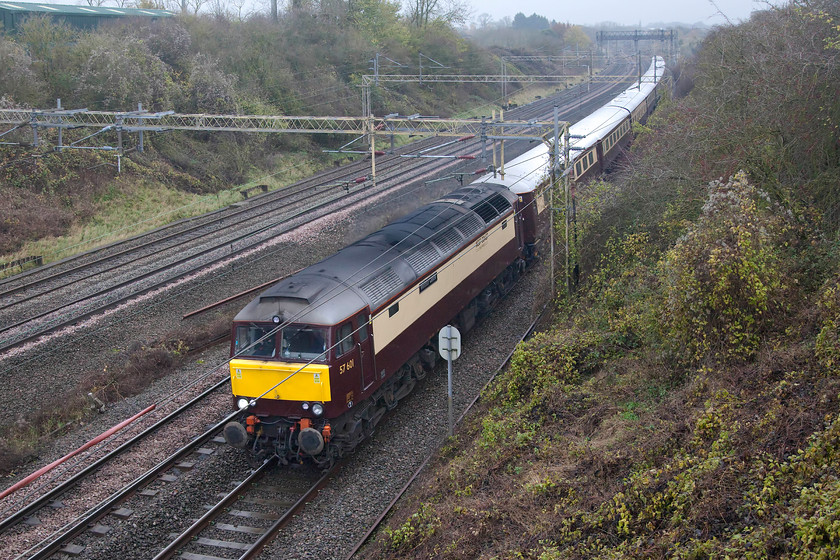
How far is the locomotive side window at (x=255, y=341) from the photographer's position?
1195cm

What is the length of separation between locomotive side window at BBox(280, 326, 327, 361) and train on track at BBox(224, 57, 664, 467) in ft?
0.06

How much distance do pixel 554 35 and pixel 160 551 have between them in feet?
374

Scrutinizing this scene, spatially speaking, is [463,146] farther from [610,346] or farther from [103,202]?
[610,346]

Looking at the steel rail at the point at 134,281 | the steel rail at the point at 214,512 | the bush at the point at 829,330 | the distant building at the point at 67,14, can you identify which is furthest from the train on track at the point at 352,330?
the distant building at the point at 67,14

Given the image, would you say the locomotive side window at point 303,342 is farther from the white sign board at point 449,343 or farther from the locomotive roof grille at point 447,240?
the locomotive roof grille at point 447,240

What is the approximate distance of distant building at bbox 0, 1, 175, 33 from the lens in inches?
1633

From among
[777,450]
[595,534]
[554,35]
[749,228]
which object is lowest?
[595,534]

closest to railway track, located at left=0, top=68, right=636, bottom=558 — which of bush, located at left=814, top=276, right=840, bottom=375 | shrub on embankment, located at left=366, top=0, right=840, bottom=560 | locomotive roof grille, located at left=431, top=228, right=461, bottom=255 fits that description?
shrub on embankment, located at left=366, top=0, right=840, bottom=560

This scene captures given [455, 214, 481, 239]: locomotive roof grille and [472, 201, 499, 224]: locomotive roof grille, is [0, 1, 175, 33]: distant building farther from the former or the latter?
[455, 214, 481, 239]: locomotive roof grille

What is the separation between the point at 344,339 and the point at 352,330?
0.28m

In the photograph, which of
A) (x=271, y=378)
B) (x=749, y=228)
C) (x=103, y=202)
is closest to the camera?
(x=749, y=228)

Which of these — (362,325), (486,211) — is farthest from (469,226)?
(362,325)

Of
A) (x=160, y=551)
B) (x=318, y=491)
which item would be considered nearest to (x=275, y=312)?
(x=318, y=491)

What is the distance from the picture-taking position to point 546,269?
20.4m
